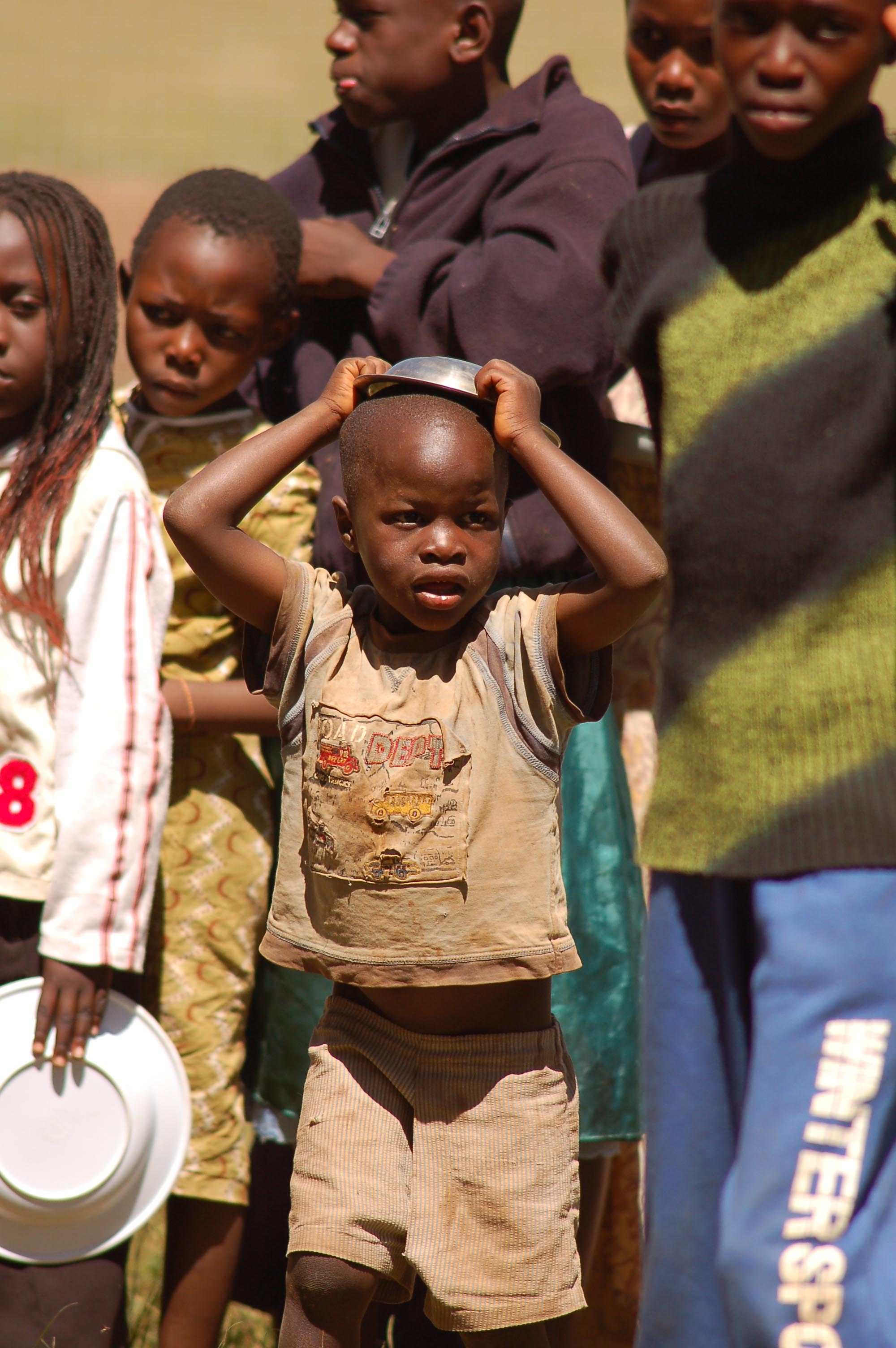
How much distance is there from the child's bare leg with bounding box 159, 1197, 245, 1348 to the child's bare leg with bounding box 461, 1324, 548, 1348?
882mm

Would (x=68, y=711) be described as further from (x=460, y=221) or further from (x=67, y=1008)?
(x=460, y=221)

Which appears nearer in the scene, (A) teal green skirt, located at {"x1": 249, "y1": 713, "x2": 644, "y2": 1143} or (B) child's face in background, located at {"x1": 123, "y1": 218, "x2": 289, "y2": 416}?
(A) teal green skirt, located at {"x1": 249, "y1": 713, "x2": 644, "y2": 1143}

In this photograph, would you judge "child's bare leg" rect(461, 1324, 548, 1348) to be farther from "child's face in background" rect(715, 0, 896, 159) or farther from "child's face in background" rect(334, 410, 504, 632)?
"child's face in background" rect(715, 0, 896, 159)

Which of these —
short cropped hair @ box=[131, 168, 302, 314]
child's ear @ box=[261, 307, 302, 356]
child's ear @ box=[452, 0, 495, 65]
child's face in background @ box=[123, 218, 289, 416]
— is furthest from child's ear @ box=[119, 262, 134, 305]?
child's ear @ box=[452, 0, 495, 65]

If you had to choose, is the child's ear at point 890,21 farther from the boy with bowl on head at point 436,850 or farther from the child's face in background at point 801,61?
the boy with bowl on head at point 436,850

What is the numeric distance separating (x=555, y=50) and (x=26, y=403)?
11.9 meters

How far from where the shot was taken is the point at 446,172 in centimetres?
316

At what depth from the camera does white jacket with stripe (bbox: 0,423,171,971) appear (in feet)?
8.96

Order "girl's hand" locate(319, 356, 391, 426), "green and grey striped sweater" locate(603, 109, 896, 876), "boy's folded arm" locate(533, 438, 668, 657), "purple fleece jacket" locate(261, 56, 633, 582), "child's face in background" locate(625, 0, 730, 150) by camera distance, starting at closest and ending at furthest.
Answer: "green and grey striped sweater" locate(603, 109, 896, 876) < "boy's folded arm" locate(533, 438, 668, 657) < "girl's hand" locate(319, 356, 391, 426) < "purple fleece jacket" locate(261, 56, 633, 582) < "child's face in background" locate(625, 0, 730, 150)

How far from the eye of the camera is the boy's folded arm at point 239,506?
228 cm

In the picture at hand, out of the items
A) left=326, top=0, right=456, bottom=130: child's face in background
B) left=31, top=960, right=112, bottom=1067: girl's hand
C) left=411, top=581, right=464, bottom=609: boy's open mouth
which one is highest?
left=326, top=0, right=456, bottom=130: child's face in background

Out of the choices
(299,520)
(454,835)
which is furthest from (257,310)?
(454,835)

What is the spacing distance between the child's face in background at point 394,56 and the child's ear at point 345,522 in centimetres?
121

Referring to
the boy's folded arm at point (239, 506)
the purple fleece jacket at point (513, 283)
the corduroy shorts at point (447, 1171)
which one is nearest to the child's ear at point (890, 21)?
the purple fleece jacket at point (513, 283)
